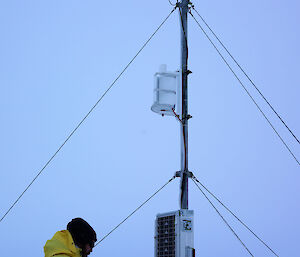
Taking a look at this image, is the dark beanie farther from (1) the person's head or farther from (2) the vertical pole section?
(2) the vertical pole section

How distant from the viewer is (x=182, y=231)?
4.46 meters

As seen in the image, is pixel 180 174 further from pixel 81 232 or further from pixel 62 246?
pixel 62 246

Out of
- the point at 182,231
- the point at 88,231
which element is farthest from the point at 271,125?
the point at 88,231

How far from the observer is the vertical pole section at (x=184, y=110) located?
193 inches

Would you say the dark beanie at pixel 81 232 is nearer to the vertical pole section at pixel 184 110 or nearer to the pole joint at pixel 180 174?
the vertical pole section at pixel 184 110

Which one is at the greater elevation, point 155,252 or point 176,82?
point 176,82

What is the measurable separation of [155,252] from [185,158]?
119 centimetres

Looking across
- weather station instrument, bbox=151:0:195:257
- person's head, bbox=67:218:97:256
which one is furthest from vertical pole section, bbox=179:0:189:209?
person's head, bbox=67:218:97:256

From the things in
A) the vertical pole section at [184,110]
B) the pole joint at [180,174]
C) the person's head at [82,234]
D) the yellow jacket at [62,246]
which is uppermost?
the vertical pole section at [184,110]

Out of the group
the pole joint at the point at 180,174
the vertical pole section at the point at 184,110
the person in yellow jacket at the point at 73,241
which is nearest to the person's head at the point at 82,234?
the person in yellow jacket at the point at 73,241

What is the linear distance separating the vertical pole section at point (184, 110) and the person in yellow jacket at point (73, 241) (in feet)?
5.89

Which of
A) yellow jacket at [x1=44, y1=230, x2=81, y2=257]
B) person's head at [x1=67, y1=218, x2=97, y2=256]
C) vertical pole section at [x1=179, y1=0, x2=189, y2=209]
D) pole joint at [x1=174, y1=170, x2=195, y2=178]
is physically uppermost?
vertical pole section at [x1=179, y1=0, x2=189, y2=209]

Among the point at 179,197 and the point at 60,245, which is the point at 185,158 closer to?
the point at 179,197

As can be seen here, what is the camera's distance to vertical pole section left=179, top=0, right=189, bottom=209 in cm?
490
